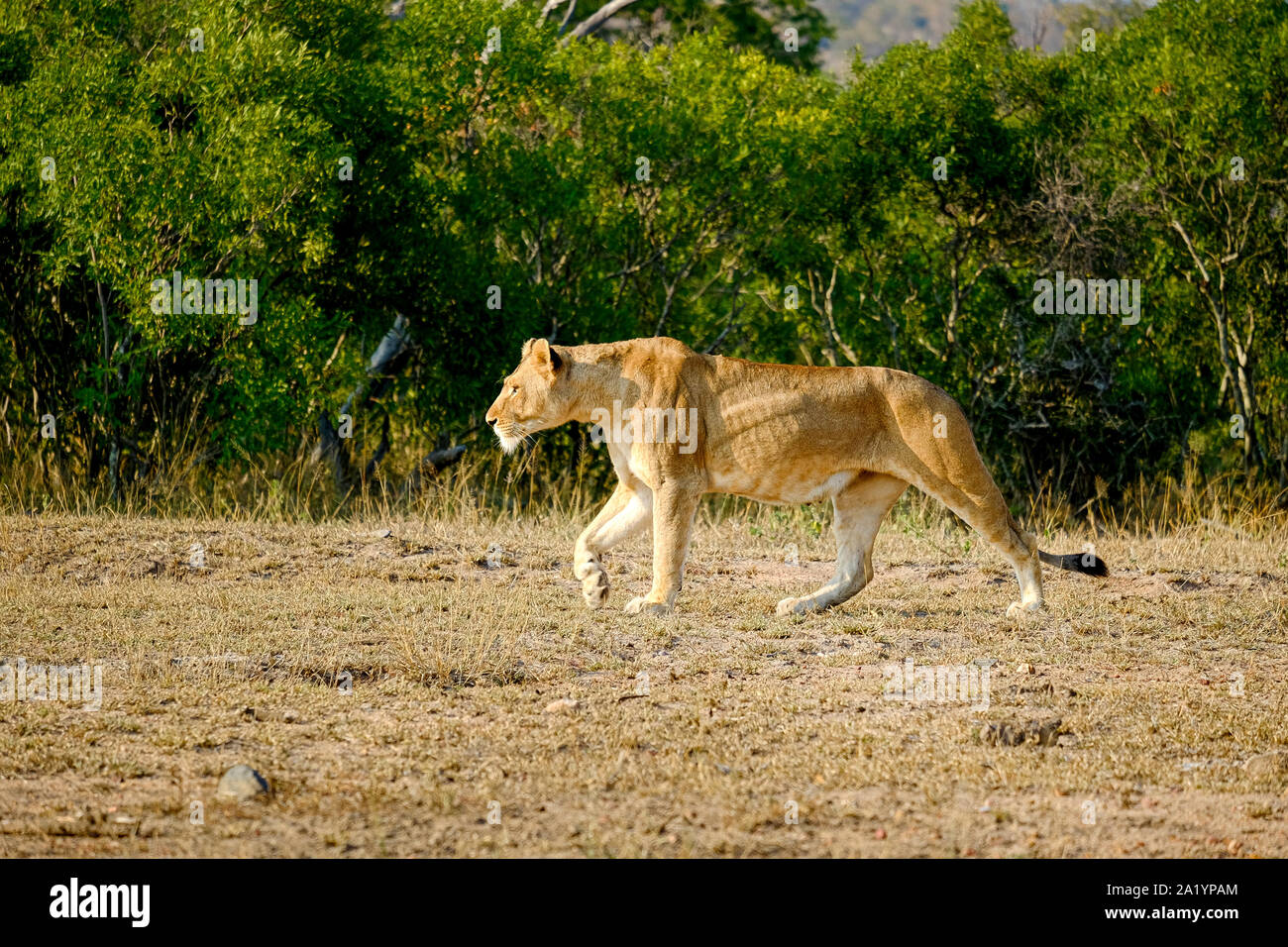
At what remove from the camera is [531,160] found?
18.4 m

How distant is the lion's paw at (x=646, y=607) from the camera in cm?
920

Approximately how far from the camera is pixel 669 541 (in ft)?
29.9

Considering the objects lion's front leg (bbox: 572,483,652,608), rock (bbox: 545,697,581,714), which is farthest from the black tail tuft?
rock (bbox: 545,697,581,714)

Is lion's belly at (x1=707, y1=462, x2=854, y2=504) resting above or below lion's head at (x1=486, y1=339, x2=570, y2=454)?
below

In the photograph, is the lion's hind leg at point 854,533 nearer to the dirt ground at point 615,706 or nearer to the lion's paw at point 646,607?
the dirt ground at point 615,706

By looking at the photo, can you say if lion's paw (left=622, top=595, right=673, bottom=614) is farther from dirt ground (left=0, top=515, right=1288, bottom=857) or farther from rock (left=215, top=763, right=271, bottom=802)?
rock (left=215, top=763, right=271, bottom=802)

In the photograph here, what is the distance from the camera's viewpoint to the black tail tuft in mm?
9719

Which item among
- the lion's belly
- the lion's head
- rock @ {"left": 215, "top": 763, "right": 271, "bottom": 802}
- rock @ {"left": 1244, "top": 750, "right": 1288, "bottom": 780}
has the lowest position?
rock @ {"left": 1244, "top": 750, "right": 1288, "bottom": 780}

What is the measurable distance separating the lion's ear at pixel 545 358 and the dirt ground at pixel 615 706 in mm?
1498

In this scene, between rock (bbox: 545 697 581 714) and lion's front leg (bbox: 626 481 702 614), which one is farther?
lion's front leg (bbox: 626 481 702 614)

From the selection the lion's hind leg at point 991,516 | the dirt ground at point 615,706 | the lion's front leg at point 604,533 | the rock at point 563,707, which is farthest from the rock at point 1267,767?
the lion's front leg at point 604,533

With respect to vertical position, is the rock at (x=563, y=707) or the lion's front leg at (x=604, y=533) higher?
the lion's front leg at (x=604, y=533)

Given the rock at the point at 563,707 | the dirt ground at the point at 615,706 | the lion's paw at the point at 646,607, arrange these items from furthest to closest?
the lion's paw at the point at 646,607 → the rock at the point at 563,707 → the dirt ground at the point at 615,706

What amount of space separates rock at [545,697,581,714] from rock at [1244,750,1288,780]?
9.72ft
